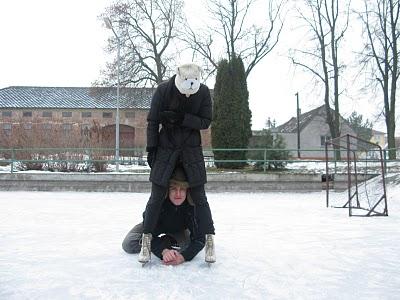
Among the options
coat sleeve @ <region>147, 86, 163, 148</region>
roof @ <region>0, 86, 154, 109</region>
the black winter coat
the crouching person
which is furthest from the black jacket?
roof @ <region>0, 86, 154, 109</region>

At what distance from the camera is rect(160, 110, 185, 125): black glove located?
3.77 meters

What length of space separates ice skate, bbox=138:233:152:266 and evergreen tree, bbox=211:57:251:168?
13355 mm

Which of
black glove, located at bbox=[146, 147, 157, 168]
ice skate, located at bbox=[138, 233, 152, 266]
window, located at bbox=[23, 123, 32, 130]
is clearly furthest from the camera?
window, located at bbox=[23, 123, 32, 130]

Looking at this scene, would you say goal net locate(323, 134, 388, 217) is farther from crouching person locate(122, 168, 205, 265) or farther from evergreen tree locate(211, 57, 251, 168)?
crouching person locate(122, 168, 205, 265)

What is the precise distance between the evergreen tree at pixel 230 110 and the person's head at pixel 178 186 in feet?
43.2

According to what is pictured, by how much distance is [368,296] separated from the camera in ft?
9.48

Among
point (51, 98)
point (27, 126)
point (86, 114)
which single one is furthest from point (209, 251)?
point (51, 98)

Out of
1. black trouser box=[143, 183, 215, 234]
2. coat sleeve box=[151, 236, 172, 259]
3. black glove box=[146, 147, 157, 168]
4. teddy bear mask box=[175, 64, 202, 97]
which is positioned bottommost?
coat sleeve box=[151, 236, 172, 259]

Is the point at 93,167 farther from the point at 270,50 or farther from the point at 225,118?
the point at 270,50

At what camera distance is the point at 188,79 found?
3.72 meters

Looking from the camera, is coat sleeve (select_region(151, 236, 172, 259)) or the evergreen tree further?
the evergreen tree

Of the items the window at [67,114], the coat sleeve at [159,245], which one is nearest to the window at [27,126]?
the coat sleeve at [159,245]

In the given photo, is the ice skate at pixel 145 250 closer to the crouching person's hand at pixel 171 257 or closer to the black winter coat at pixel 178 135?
the crouching person's hand at pixel 171 257

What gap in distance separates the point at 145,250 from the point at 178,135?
3.38ft
